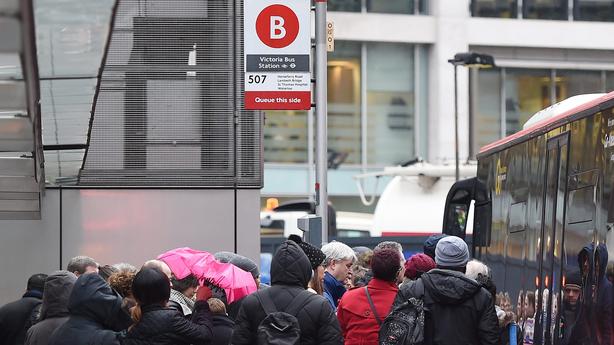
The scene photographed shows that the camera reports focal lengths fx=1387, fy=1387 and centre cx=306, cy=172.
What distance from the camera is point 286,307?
8.00 meters

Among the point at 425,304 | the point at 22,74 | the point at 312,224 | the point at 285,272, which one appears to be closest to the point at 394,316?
the point at 425,304

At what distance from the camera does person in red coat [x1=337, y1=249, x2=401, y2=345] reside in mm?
9078

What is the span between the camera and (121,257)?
1347cm

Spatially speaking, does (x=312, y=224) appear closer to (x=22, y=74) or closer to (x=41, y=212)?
(x=41, y=212)

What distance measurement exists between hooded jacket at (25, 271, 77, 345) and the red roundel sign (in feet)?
15.6

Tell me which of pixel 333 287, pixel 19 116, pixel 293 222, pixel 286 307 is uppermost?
pixel 19 116

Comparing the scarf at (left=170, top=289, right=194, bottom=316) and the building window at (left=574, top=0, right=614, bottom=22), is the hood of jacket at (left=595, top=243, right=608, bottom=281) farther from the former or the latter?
the building window at (left=574, top=0, right=614, bottom=22)

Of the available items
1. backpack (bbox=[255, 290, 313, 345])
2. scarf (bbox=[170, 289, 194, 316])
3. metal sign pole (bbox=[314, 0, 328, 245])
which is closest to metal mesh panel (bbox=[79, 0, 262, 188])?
metal sign pole (bbox=[314, 0, 328, 245])

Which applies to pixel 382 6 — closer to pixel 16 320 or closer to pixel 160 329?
pixel 16 320

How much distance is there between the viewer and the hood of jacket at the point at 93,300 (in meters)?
8.12

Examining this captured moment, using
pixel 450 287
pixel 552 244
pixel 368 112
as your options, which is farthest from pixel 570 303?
pixel 368 112

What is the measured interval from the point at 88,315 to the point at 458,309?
7.55ft

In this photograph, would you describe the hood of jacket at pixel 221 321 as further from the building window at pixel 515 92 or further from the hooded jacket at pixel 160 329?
the building window at pixel 515 92

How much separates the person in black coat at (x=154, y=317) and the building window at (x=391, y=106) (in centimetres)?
3091
